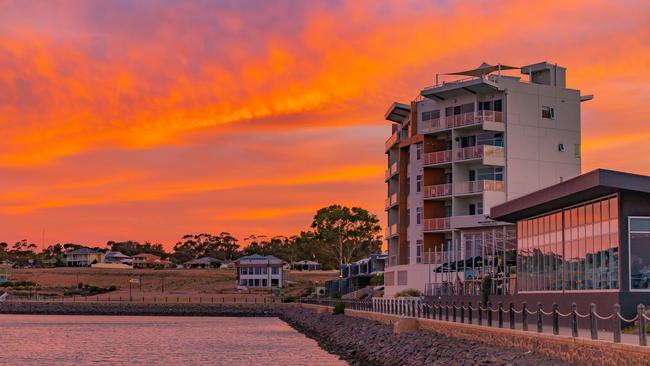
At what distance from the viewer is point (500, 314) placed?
37469 mm

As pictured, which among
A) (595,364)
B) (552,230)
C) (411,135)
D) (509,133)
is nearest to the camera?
(595,364)

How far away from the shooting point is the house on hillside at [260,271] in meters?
196

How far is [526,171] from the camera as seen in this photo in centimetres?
8981

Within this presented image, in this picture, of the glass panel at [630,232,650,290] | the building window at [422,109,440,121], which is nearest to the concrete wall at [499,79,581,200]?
the building window at [422,109,440,121]

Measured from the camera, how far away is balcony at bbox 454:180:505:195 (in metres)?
88.3

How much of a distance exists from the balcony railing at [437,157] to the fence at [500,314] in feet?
50.0

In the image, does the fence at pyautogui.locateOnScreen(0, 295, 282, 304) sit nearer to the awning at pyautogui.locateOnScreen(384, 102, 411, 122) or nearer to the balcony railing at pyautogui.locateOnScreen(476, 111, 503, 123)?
the awning at pyautogui.locateOnScreen(384, 102, 411, 122)

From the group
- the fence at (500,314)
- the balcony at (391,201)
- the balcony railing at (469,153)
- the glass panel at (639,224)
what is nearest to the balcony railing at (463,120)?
the balcony railing at (469,153)

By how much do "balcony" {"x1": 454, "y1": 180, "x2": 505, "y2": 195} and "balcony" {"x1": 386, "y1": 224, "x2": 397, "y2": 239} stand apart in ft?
49.2

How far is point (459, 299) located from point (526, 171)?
25840mm

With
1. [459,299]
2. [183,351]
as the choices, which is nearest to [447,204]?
[459,299]

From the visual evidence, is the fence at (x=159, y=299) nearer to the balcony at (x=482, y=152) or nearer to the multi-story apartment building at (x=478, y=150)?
the multi-story apartment building at (x=478, y=150)

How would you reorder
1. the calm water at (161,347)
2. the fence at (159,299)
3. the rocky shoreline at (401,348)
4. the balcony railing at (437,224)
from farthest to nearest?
the fence at (159,299)
the balcony railing at (437,224)
the calm water at (161,347)
the rocky shoreline at (401,348)

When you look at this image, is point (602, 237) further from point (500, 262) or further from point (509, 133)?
point (509, 133)
